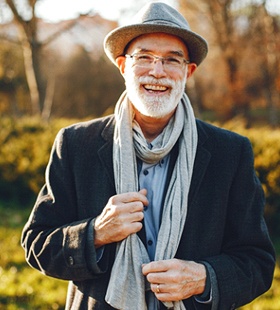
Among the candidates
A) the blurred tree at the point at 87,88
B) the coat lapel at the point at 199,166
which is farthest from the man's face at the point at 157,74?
the blurred tree at the point at 87,88

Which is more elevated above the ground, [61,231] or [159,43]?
[159,43]

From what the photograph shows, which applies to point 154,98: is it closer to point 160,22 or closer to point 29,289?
point 160,22

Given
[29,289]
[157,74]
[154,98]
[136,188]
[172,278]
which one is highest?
[157,74]

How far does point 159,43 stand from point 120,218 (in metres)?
0.82

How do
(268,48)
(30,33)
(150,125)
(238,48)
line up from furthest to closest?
(238,48), (268,48), (30,33), (150,125)

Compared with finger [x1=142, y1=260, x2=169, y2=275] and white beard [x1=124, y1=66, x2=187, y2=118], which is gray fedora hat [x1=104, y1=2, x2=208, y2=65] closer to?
white beard [x1=124, y1=66, x2=187, y2=118]

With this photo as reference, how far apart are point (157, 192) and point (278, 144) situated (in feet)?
13.3

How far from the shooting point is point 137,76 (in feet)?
6.95

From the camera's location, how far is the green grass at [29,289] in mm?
4172

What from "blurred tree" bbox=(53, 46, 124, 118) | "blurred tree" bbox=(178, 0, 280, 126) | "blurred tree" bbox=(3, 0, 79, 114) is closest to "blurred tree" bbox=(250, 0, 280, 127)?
"blurred tree" bbox=(178, 0, 280, 126)

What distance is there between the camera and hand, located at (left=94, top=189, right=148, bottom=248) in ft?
6.32

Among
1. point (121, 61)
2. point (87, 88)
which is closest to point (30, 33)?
point (87, 88)

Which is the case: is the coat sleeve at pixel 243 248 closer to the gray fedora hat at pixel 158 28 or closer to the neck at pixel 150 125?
the neck at pixel 150 125

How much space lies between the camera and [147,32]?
2086 mm
